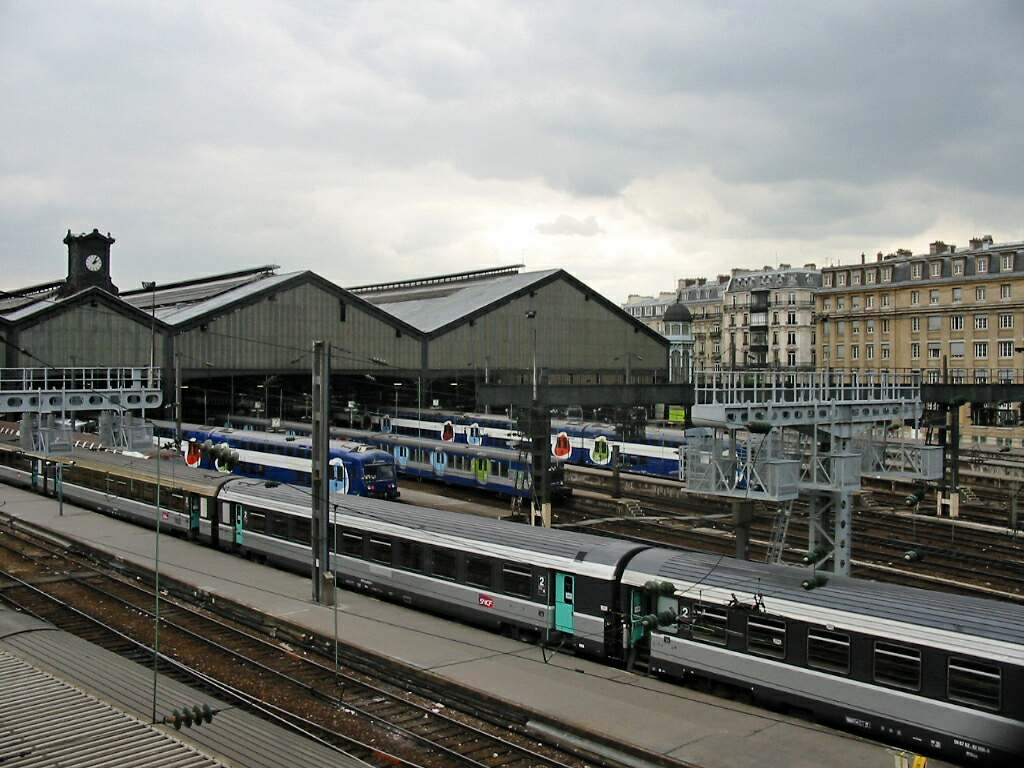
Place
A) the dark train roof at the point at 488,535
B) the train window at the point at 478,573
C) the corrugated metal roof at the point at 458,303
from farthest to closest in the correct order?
the corrugated metal roof at the point at 458,303
the train window at the point at 478,573
the dark train roof at the point at 488,535

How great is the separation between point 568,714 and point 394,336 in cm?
4863

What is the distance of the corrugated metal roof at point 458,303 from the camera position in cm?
6656

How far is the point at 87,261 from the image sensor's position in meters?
61.0

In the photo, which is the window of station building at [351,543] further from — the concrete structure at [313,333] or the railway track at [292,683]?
the concrete structure at [313,333]

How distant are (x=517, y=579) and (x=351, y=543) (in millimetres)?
6586

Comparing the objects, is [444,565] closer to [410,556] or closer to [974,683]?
[410,556]

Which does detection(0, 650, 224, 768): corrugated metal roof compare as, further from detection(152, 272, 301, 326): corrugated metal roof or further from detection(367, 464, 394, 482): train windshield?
detection(152, 272, 301, 326): corrugated metal roof

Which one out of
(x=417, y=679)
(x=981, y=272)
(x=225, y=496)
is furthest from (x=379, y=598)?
(x=981, y=272)

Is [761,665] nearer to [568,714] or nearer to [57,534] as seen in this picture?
[568,714]

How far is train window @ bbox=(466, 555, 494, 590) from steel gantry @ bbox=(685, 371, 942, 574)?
15.9 ft

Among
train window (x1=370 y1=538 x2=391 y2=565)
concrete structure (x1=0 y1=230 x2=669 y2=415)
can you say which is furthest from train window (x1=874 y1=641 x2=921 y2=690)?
concrete structure (x1=0 y1=230 x2=669 y2=415)

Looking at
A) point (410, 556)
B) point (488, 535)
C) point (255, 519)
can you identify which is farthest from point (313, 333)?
point (488, 535)

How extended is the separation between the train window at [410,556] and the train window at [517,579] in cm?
299

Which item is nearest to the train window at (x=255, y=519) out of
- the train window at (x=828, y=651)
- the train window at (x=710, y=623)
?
the train window at (x=710, y=623)
